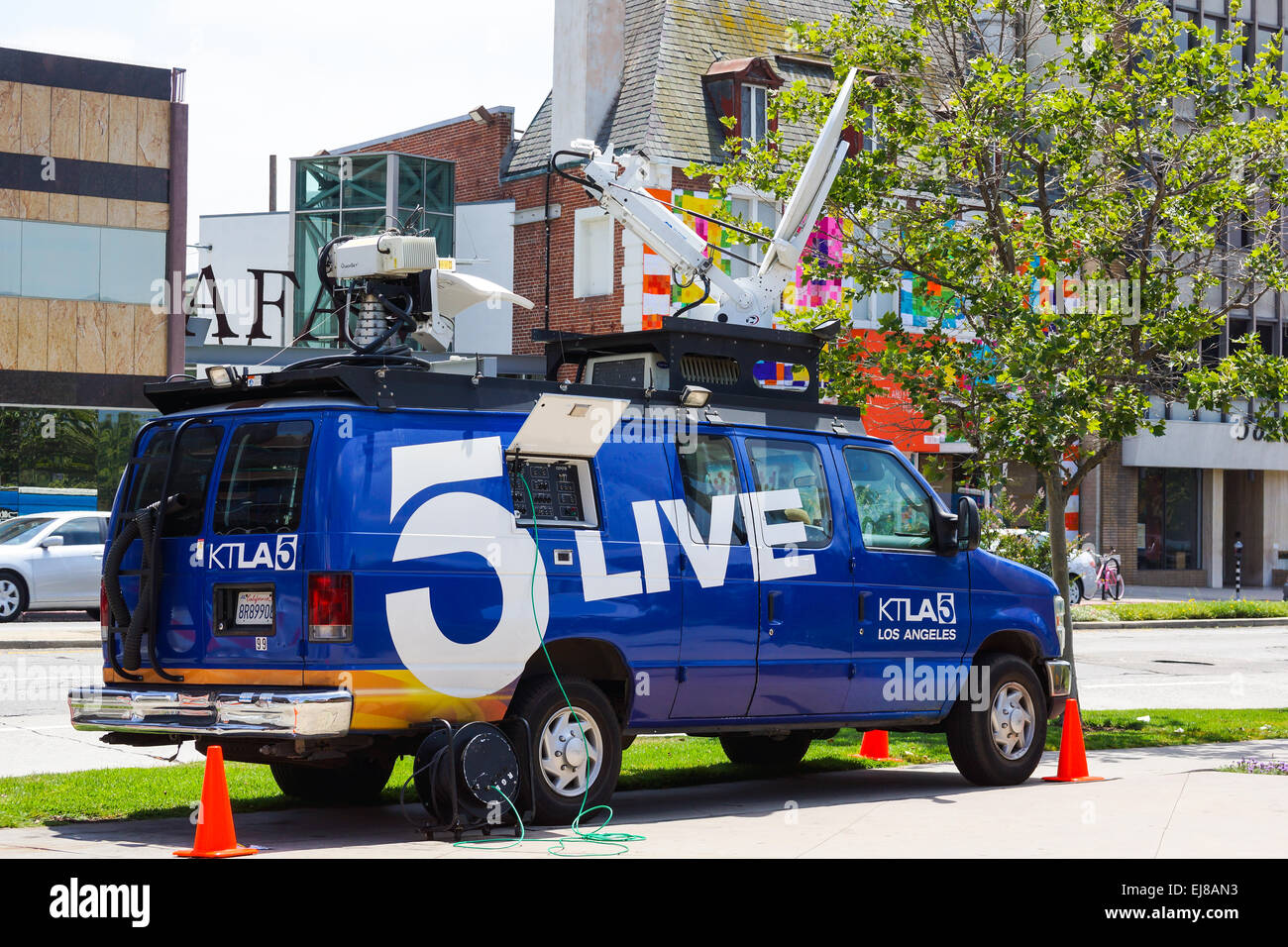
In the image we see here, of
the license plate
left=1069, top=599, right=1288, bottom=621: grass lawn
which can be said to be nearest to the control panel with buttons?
the license plate

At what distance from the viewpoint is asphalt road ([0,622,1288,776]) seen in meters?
12.4

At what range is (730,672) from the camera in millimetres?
9594

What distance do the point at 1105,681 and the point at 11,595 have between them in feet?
51.5

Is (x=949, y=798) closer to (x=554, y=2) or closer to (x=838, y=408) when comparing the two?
(x=838, y=408)

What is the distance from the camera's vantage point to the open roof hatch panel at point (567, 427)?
884cm

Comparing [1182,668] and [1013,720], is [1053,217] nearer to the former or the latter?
[1013,720]

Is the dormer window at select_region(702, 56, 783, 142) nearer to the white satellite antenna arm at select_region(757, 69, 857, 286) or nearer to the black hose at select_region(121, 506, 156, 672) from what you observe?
the white satellite antenna arm at select_region(757, 69, 857, 286)

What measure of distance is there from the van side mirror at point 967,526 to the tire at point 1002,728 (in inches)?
34.4

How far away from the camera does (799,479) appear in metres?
10.3

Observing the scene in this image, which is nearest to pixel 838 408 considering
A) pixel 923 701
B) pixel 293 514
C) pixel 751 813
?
pixel 923 701

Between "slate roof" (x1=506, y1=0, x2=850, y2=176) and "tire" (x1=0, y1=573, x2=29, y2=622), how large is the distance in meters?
14.6

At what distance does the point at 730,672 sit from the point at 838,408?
2210 millimetres

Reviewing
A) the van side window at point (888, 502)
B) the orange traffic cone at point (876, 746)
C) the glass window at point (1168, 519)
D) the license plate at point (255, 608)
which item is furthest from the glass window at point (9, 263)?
the glass window at point (1168, 519)

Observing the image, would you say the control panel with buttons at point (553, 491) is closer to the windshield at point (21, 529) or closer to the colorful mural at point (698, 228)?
the colorful mural at point (698, 228)
